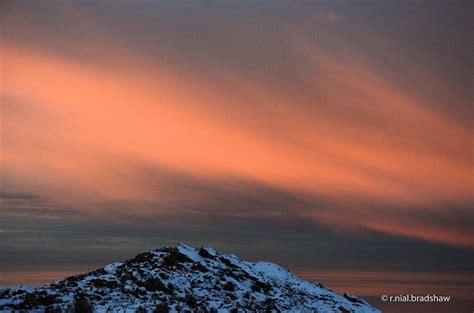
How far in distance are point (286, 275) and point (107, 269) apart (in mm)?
29456

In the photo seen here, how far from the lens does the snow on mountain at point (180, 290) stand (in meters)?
60.3

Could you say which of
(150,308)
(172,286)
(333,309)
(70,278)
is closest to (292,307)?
(333,309)

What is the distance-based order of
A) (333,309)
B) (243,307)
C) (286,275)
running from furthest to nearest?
(286,275)
(333,309)
(243,307)

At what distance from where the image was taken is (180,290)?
219 ft

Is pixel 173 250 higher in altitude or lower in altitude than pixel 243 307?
higher

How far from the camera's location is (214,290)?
227ft

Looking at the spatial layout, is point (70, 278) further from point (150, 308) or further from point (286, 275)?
point (286, 275)

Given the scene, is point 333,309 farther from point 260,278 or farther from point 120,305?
point 120,305

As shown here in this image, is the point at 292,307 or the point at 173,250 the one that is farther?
the point at 173,250

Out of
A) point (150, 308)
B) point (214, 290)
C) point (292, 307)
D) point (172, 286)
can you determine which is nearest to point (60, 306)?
point (150, 308)

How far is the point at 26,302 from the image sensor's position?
2356 inches

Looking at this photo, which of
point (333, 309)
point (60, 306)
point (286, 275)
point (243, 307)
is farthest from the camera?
point (286, 275)

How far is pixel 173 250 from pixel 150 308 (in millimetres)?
18972

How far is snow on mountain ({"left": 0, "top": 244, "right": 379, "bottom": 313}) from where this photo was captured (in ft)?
198
